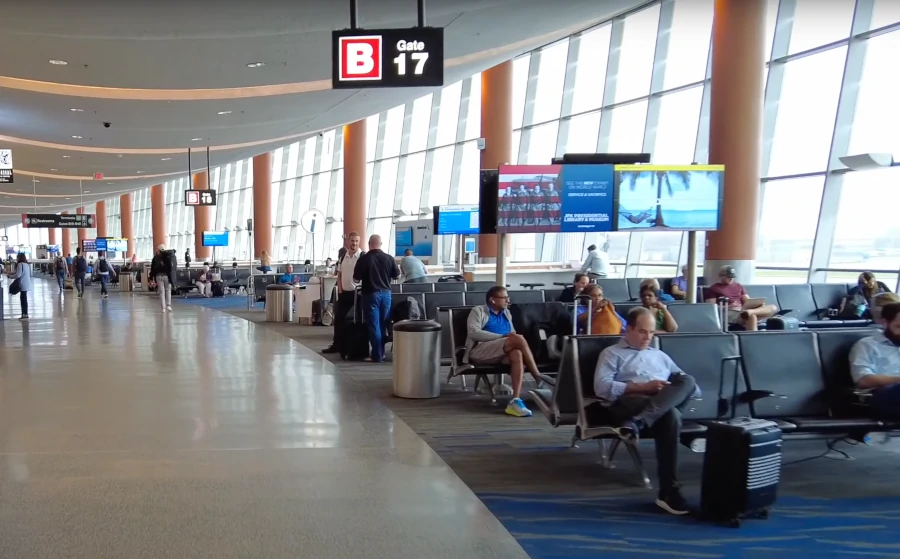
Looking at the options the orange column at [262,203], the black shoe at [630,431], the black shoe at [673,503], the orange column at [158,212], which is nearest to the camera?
the black shoe at [673,503]

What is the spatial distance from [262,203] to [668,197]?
92.5 feet

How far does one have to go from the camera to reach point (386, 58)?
747 cm

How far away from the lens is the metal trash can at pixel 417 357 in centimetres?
760

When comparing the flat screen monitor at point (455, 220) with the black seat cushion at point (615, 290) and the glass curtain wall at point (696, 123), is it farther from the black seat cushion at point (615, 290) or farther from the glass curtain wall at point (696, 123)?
the black seat cushion at point (615, 290)

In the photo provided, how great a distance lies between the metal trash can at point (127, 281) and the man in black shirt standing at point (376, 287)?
23934 millimetres

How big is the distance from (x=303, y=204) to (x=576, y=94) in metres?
18.8

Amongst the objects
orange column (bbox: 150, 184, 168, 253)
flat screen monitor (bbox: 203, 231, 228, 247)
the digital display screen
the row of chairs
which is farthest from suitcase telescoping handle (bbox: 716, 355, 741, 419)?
Answer: orange column (bbox: 150, 184, 168, 253)

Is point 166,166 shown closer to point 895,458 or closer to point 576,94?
point 576,94

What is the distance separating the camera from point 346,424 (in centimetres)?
634

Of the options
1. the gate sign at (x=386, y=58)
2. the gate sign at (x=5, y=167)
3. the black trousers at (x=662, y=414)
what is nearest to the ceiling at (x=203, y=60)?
the gate sign at (x=5, y=167)

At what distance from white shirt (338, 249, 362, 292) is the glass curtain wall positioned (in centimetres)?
834

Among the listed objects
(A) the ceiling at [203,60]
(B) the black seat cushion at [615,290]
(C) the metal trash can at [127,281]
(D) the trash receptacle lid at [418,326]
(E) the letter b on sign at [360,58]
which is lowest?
(C) the metal trash can at [127,281]

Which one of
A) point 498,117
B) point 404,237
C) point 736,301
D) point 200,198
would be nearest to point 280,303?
point 404,237

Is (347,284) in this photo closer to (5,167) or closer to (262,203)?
(5,167)
